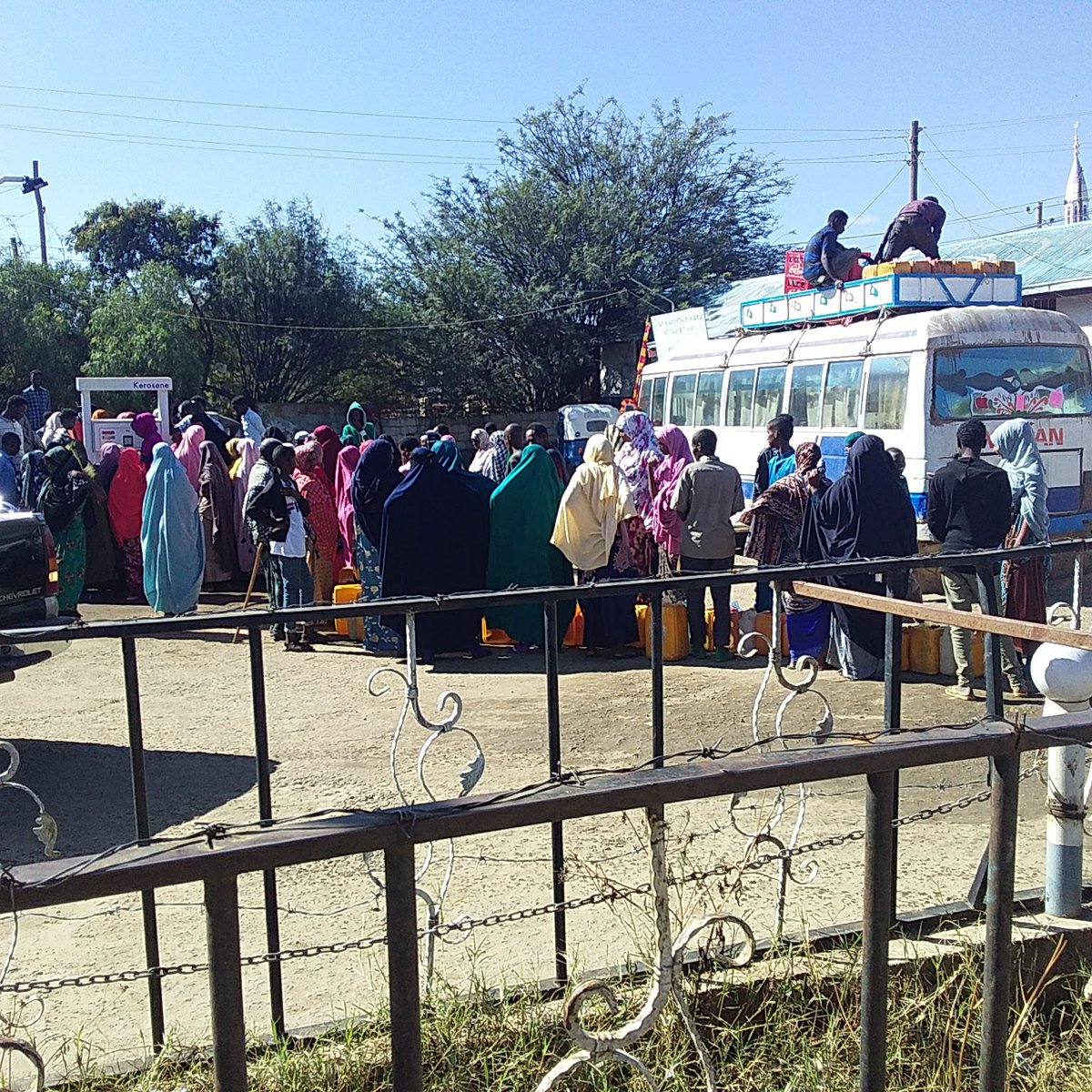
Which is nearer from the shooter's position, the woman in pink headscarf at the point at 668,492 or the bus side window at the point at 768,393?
the woman in pink headscarf at the point at 668,492

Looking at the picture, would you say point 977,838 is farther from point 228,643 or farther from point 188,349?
point 188,349

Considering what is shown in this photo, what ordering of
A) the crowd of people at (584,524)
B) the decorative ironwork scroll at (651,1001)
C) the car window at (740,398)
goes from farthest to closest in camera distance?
the car window at (740,398) < the crowd of people at (584,524) < the decorative ironwork scroll at (651,1001)

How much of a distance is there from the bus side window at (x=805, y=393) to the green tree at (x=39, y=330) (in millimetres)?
19276

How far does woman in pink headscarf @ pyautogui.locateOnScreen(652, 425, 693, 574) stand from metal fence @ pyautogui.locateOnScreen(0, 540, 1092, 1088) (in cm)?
558

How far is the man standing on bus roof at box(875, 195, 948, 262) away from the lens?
12.1m

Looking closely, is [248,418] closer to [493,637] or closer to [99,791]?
[493,637]

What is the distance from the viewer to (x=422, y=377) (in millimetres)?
28859

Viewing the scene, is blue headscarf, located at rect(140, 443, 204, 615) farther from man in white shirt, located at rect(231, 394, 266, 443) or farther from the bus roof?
the bus roof

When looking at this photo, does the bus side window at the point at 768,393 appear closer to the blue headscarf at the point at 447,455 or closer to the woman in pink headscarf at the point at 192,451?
the blue headscarf at the point at 447,455

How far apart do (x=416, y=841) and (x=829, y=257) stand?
11375 mm

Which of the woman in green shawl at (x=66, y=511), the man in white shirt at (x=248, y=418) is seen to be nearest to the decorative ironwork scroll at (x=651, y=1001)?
the woman in green shawl at (x=66, y=511)

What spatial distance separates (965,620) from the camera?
292cm

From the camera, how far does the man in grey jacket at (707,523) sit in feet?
26.0

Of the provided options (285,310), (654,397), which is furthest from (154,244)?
(654,397)
